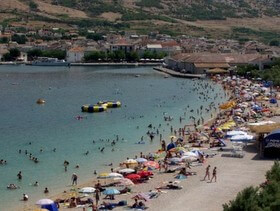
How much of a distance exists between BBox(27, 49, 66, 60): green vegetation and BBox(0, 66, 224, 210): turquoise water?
1525 inches

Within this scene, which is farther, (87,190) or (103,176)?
(103,176)

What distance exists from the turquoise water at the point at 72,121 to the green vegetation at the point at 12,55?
39.7m

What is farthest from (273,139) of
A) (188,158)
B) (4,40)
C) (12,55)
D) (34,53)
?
(4,40)

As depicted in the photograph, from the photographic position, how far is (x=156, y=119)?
4688 cm

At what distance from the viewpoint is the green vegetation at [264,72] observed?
2699 inches

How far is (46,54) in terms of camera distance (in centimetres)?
12962

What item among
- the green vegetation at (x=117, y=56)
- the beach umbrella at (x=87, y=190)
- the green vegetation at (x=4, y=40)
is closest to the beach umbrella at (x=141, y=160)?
the beach umbrella at (x=87, y=190)

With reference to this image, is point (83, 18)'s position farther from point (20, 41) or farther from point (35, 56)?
point (35, 56)

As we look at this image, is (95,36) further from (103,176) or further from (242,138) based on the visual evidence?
(103,176)

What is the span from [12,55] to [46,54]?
6704mm

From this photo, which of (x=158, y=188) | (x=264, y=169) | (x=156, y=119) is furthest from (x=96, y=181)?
(x=156, y=119)

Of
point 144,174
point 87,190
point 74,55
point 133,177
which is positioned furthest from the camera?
point 74,55

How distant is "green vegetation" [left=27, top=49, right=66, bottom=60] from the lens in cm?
12838

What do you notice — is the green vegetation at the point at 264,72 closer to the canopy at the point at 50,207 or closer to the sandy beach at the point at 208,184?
the sandy beach at the point at 208,184
